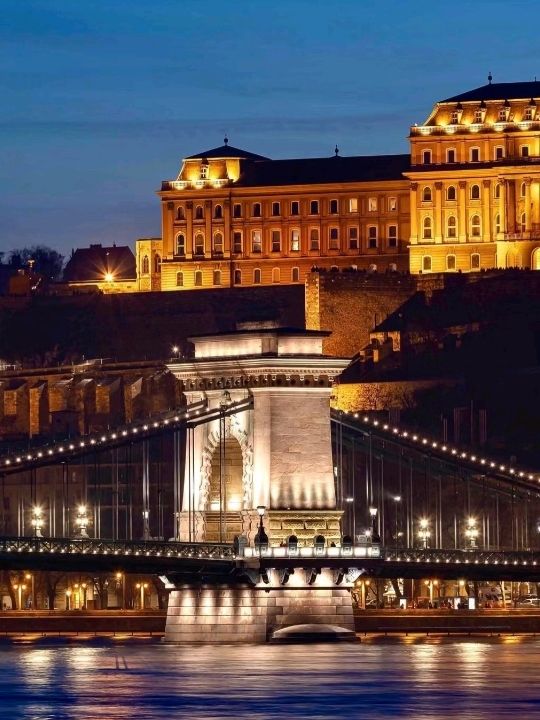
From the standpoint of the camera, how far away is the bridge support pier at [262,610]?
10094 cm

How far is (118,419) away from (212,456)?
282 feet

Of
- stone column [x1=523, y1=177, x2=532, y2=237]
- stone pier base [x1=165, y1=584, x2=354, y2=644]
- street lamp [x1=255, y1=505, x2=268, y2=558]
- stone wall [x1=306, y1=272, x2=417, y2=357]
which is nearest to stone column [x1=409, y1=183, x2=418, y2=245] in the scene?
stone column [x1=523, y1=177, x2=532, y2=237]

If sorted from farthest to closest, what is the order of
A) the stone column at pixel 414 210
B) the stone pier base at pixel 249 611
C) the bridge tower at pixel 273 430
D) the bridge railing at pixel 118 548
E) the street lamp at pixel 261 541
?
the stone column at pixel 414 210 → the bridge tower at pixel 273 430 → the stone pier base at pixel 249 611 → the street lamp at pixel 261 541 → the bridge railing at pixel 118 548

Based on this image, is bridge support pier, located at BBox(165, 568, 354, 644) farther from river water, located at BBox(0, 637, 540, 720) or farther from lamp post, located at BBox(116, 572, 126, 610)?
lamp post, located at BBox(116, 572, 126, 610)

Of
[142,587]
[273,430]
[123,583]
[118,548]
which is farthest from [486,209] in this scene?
[118,548]

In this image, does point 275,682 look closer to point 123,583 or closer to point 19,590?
point 123,583

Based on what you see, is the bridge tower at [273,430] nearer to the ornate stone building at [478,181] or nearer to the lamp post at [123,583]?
the lamp post at [123,583]

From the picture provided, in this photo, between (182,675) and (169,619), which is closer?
(182,675)

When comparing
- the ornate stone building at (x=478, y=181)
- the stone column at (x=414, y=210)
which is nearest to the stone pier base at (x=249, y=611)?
the ornate stone building at (x=478, y=181)

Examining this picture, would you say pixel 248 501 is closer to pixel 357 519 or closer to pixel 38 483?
→ pixel 357 519

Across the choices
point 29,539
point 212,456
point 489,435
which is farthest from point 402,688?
point 489,435

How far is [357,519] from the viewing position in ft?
456

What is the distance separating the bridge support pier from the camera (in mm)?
100938

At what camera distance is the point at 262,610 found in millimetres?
100938
